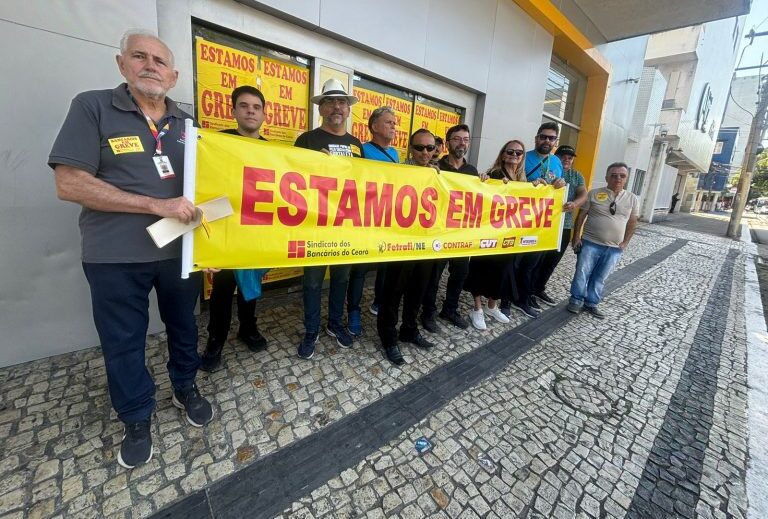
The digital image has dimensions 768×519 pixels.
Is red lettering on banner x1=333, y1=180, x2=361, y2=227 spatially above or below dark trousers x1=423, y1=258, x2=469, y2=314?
above

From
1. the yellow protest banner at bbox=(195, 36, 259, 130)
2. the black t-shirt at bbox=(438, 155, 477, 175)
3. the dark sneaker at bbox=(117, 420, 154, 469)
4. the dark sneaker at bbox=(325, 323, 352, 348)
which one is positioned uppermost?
the yellow protest banner at bbox=(195, 36, 259, 130)

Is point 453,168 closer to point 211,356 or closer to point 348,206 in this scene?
point 348,206

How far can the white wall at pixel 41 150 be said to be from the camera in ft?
7.18

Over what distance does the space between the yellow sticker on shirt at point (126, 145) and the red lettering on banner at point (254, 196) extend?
1.77 feet

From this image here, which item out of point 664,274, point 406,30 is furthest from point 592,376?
point 664,274

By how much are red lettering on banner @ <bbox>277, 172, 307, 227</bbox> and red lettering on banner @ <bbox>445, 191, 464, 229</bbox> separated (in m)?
1.34

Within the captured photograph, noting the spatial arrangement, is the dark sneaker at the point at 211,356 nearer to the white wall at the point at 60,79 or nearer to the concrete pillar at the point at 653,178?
the white wall at the point at 60,79

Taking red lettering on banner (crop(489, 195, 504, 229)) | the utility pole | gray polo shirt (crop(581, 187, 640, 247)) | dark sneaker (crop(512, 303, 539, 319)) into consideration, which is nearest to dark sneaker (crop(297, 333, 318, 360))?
red lettering on banner (crop(489, 195, 504, 229))

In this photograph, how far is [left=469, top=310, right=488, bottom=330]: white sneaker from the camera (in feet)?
12.3

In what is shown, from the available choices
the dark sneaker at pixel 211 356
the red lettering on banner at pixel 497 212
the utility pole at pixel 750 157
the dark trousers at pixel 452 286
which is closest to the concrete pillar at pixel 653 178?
the utility pole at pixel 750 157

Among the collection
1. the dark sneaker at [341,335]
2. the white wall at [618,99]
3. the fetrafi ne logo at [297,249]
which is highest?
the white wall at [618,99]

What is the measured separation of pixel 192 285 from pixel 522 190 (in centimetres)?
321

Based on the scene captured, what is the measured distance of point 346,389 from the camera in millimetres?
2549

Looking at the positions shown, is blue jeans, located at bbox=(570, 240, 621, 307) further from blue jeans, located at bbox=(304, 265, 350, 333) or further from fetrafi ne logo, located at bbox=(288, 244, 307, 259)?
fetrafi ne logo, located at bbox=(288, 244, 307, 259)
